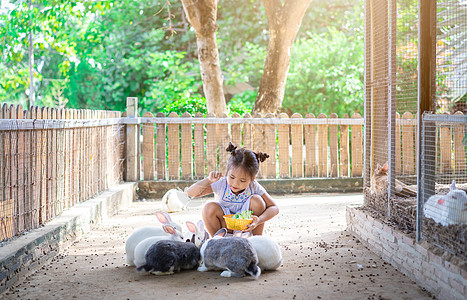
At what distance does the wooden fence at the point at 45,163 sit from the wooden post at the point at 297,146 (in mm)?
3481

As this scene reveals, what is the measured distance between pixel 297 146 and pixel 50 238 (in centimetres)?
564

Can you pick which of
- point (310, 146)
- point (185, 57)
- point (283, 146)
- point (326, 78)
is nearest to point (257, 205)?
point (283, 146)

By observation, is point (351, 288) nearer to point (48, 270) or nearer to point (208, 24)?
point (48, 270)

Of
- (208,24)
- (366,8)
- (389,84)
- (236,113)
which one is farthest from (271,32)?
(389,84)

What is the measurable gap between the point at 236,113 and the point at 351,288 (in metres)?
6.05

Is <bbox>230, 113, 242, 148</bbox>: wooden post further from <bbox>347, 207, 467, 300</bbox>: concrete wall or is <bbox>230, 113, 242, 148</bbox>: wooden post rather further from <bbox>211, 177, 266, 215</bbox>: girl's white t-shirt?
<bbox>211, 177, 266, 215</bbox>: girl's white t-shirt

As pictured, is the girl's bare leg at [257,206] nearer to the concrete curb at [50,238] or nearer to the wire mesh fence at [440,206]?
the wire mesh fence at [440,206]

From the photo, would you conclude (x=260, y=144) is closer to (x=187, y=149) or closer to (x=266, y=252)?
(x=187, y=149)

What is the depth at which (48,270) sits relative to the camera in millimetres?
4867

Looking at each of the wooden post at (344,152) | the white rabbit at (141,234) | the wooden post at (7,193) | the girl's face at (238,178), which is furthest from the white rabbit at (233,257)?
the wooden post at (344,152)

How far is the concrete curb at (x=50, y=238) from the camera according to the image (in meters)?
4.31

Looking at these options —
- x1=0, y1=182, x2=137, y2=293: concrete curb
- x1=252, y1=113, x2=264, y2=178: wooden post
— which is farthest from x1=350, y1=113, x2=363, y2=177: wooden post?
x1=0, y1=182, x2=137, y2=293: concrete curb

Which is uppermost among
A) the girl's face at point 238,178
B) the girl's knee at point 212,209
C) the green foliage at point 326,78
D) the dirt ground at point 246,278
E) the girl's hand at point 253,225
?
the green foliage at point 326,78

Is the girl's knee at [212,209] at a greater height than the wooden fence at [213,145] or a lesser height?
lesser
